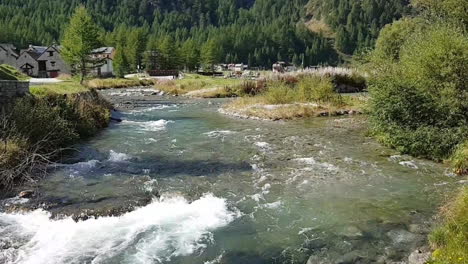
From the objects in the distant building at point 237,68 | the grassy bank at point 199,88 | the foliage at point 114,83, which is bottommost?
the distant building at point 237,68

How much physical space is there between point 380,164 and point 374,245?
9.69 metres

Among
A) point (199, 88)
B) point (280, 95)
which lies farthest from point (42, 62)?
point (280, 95)

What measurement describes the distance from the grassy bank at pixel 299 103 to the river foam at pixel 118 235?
24454 mm

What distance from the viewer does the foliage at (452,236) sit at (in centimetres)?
958

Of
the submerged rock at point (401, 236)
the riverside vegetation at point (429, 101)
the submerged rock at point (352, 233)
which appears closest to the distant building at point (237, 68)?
the riverside vegetation at point (429, 101)

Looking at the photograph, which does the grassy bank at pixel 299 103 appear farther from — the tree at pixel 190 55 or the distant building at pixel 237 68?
the distant building at pixel 237 68

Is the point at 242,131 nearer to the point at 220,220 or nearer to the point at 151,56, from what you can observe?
the point at 220,220

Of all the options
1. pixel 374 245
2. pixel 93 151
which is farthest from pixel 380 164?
pixel 93 151

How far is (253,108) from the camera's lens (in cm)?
4138

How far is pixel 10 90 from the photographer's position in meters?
23.2

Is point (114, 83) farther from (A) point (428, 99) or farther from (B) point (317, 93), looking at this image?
(A) point (428, 99)

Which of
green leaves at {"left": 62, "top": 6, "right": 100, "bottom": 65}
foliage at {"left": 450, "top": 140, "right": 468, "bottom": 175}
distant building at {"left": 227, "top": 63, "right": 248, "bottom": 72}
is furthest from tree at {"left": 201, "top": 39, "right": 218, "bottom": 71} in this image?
foliage at {"left": 450, "top": 140, "right": 468, "bottom": 175}

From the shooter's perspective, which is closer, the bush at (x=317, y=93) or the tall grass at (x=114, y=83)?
the bush at (x=317, y=93)

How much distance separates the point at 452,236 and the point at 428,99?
14293 mm
